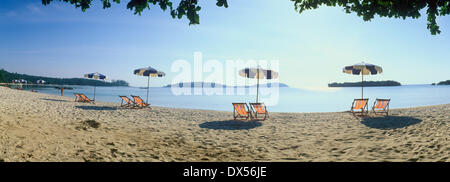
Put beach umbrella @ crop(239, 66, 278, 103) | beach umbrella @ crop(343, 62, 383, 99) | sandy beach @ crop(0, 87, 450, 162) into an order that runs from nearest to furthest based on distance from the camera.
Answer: sandy beach @ crop(0, 87, 450, 162), beach umbrella @ crop(239, 66, 278, 103), beach umbrella @ crop(343, 62, 383, 99)

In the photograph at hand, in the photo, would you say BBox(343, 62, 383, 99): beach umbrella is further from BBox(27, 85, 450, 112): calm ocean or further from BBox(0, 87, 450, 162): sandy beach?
BBox(27, 85, 450, 112): calm ocean

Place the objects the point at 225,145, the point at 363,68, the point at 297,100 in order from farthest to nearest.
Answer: the point at 297,100
the point at 363,68
the point at 225,145

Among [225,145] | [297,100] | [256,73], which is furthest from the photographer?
[297,100]

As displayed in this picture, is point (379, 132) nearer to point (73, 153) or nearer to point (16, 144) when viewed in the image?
point (73, 153)

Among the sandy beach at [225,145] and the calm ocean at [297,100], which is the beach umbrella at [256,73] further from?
the calm ocean at [297,100]

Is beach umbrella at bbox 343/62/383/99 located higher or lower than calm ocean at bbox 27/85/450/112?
higher

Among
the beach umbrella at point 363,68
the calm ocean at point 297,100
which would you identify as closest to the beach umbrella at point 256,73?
the beach umbrella at point 363,68

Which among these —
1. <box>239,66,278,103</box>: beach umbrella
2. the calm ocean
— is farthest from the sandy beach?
the calm ocean

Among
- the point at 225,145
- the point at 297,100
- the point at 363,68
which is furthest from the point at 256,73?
the point at 297,100

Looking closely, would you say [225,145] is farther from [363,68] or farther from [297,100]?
[297,100]
